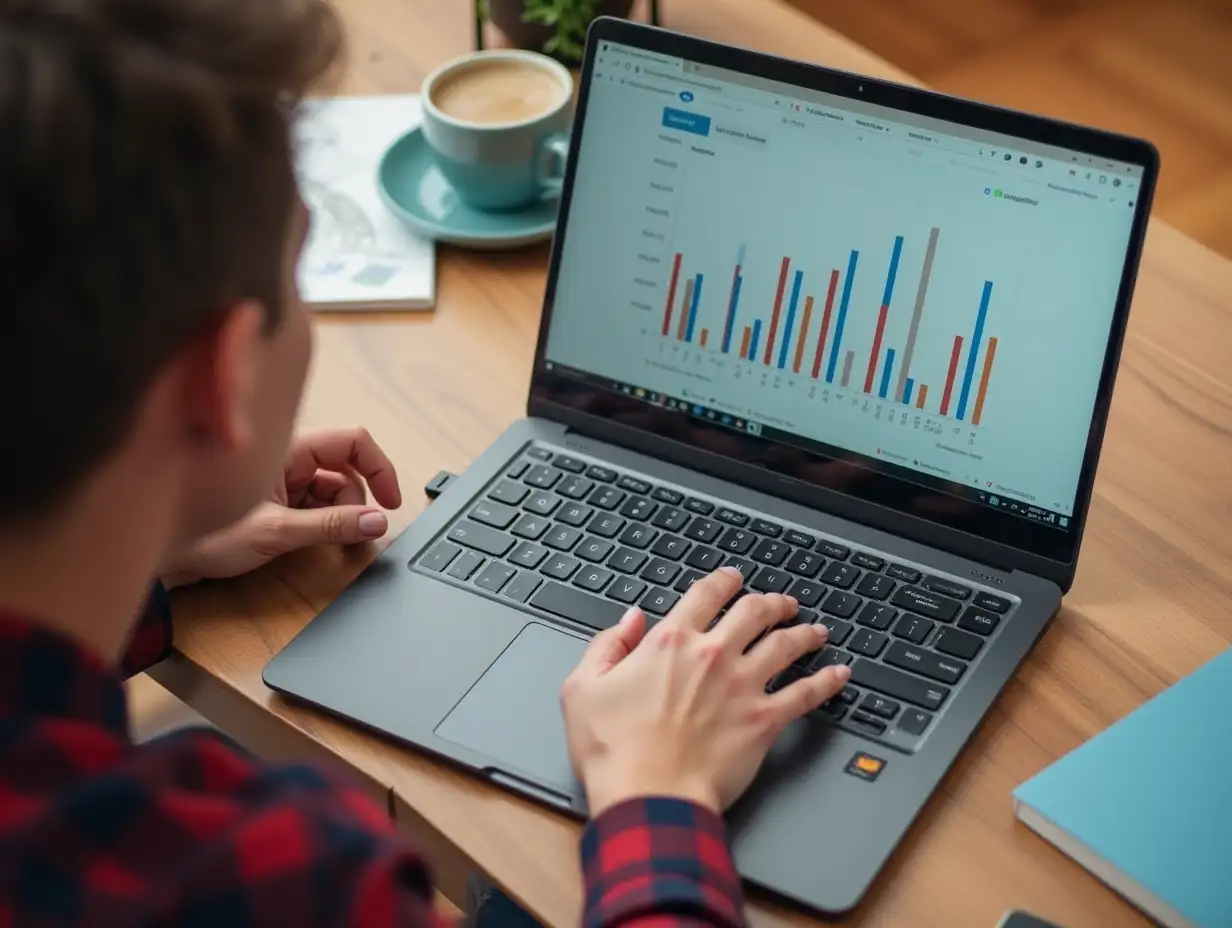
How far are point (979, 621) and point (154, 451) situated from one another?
50 cm

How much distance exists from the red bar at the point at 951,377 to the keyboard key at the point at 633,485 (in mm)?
205

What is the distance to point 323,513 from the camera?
0.96 metres

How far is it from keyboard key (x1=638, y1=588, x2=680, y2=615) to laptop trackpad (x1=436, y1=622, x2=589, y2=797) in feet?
0.16

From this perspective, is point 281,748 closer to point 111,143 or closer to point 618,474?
point 618,474

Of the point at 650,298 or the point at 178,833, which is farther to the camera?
the point at 650,298

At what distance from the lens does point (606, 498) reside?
97cm

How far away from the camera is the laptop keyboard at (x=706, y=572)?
840mm

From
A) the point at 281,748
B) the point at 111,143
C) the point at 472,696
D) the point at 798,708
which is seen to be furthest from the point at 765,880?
the point at 111,143

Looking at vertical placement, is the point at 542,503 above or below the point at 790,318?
below

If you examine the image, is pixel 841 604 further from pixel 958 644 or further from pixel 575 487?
pixel 575 487

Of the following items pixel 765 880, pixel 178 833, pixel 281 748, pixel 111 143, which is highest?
pixel 111 143

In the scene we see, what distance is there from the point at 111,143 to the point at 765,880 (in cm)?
47

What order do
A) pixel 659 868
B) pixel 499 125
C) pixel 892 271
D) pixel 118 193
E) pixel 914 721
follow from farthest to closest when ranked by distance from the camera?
pixel 499 125 → pixel 892 271 → pixel 914 721 → pixel 659 868 → pixel 118 193

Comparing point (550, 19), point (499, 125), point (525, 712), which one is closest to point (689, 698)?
point (525, 712)
